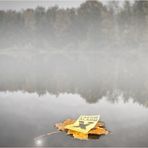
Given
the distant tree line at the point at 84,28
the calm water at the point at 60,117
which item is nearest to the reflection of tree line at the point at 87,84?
the calm water at the point at 60,117

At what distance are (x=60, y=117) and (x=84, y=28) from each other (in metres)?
94.8

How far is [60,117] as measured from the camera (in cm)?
2753

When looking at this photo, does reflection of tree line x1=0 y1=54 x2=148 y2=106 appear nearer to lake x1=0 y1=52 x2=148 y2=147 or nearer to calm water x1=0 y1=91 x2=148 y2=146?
lake x1=0 y1=52 x2=148 y2=147

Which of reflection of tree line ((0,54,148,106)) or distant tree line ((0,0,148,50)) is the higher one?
distant tree line ((0,0,148,50))

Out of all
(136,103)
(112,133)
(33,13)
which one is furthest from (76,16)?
(112,133)

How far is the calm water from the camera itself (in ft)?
73.2

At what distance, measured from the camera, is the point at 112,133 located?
23609 mm

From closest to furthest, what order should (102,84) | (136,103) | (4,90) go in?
(136,103)
(4,90)
(102,84)

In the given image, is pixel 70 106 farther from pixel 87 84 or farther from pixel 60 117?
pixel 87 84

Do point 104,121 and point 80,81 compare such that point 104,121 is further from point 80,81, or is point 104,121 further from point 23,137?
point 80,81

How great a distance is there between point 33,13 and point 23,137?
122 m

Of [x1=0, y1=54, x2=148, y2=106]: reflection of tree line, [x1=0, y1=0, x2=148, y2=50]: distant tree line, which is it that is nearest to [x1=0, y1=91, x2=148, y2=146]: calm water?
[x1=0, y1=54, x2=148, y2=106]: reflection of tree line

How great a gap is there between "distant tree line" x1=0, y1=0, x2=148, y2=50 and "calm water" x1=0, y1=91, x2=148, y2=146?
80446mm

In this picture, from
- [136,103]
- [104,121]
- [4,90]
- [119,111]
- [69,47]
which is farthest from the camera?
[69,47]
